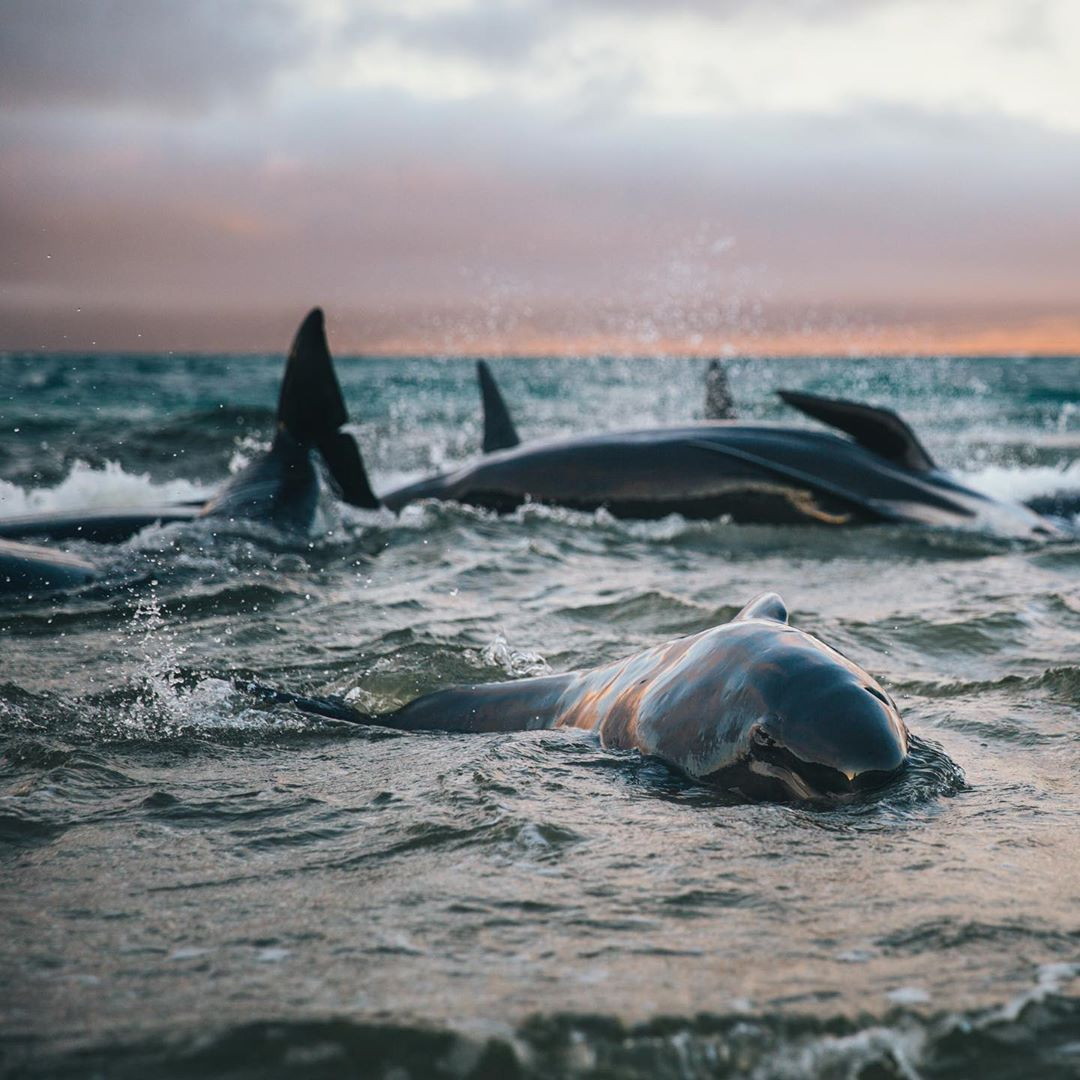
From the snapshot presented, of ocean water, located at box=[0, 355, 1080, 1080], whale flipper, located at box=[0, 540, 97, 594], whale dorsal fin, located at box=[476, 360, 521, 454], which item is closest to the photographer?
ocean water, located at box=[0, 355, 1080, 1080]

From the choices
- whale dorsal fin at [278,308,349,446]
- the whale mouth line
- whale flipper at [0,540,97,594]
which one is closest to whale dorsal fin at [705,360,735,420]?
whale dorsal fin at [278,308,349,446]

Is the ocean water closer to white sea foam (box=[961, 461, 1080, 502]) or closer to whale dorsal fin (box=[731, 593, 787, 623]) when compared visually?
whale dorsal fin (box=[731, 593, 787, 623])

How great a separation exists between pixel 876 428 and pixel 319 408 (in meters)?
3.95

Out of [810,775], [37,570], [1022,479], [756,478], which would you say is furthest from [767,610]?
[1022,479]

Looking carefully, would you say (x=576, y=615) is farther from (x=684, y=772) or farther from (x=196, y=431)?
(x=196, y=431)

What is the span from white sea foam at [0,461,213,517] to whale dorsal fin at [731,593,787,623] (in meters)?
8.90

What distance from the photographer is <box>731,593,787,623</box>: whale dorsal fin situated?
13.8 ft

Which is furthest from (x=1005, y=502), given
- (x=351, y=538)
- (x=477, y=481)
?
(x=351, y=538)

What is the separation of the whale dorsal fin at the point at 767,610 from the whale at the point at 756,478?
4691 mm

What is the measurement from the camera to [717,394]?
44.4 feet

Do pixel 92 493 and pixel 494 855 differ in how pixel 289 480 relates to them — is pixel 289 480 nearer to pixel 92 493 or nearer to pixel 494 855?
pixel 92 493

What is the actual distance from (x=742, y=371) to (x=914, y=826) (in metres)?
49.8

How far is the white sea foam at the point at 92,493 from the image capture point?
12766mm

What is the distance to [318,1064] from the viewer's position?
7.39 feet
